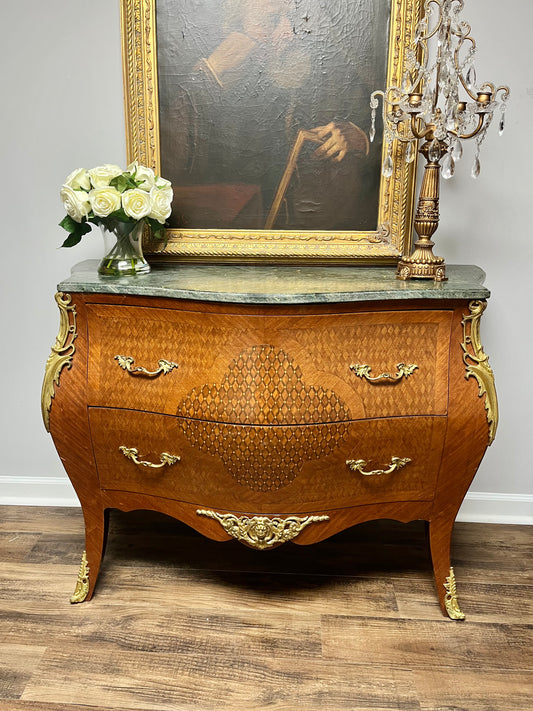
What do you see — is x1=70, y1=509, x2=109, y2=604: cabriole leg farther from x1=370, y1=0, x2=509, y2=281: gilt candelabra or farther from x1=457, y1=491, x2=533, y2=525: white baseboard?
x1=457, y1=491, x2=533, y2=525: white baseboard

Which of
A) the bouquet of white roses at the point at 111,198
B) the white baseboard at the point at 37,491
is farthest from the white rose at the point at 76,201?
the white baseboard at the point at 37,491

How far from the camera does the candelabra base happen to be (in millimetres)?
1877

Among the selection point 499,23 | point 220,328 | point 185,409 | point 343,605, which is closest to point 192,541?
point 343,605

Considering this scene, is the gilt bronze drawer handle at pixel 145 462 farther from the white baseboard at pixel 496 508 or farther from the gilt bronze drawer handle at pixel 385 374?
the white baseboard at pixel 496 508

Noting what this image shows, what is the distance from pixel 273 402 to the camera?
174 centimetres

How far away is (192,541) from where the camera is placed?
239cm

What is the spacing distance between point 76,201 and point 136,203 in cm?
17

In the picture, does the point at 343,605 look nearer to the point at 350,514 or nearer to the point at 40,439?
the point at 350,514

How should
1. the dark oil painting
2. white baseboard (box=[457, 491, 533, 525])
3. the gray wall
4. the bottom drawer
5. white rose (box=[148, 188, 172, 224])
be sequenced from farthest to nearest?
white baseboard (box=[457, 491, 533, 525]) → the gray wall → the dark oil painting → white rose (box=[148, 188, 172, 224]) → the bottom drawer

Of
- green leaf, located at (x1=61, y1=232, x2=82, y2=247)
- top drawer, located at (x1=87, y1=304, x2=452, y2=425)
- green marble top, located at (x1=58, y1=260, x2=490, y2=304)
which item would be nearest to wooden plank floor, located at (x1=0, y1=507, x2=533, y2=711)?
top drawer, located at (x1=87, y1=304, x2=452, y2=425)

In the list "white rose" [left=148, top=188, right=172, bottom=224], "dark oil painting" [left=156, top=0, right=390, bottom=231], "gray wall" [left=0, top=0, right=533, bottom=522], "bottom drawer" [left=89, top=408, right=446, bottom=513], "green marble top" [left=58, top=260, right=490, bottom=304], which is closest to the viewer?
"green marble top" [left=58, top=260, right=490, bottom=304]

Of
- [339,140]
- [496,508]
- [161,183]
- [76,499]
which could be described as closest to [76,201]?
[161,183]

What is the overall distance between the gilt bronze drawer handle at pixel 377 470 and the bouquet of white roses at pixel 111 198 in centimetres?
95

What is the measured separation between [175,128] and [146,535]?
151cm
